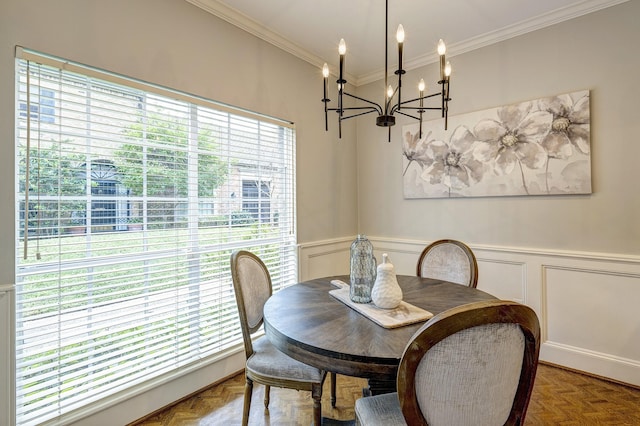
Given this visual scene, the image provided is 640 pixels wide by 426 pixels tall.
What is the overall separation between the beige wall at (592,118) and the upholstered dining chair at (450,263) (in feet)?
2.39

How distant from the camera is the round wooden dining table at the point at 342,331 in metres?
1.06

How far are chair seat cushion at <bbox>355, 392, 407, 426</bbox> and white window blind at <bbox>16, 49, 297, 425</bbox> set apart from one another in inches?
54.2

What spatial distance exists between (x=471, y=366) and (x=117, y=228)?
73.7 inches

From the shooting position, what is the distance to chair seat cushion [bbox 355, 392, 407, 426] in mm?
1181

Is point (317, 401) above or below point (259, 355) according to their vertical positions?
below

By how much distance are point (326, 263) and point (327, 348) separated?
2.16 meters

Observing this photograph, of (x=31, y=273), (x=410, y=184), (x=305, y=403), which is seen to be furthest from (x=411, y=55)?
(x=31, y=273)

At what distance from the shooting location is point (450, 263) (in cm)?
224

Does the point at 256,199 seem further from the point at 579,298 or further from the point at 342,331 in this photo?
the point at 579,298

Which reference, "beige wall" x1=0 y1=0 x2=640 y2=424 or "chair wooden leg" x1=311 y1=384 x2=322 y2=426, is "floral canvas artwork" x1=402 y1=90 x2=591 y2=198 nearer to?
"beige wall" x1=0 y1=0 x2=640 y2=424

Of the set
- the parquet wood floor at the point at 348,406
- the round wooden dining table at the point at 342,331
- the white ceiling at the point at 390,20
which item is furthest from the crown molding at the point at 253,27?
the parquet wood floor at the point at 348,406
